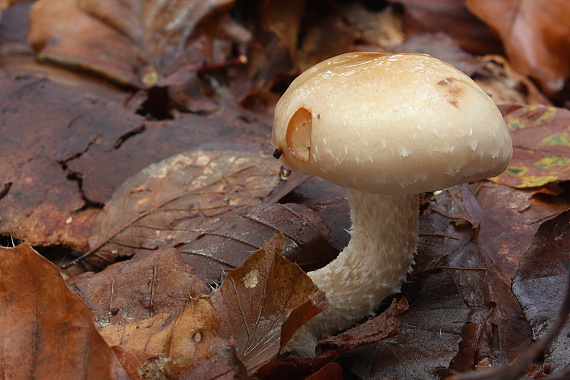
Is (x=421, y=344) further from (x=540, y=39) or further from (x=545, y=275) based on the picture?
(x=540, y=39)

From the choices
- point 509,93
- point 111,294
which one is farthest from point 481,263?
point 509,93

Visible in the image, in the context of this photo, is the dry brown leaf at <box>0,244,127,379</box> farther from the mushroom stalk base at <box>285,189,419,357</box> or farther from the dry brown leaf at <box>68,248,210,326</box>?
the mushroom stalk base at <box>285,189,419,357</box>

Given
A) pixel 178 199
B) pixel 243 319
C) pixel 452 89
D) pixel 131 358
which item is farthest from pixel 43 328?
pixel 452 89

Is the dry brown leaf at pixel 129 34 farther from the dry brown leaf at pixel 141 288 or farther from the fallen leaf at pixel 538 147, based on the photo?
the fallen leaf at pixel 538 147

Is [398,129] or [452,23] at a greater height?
[398,129]

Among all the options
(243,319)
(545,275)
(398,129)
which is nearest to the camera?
(398,129)

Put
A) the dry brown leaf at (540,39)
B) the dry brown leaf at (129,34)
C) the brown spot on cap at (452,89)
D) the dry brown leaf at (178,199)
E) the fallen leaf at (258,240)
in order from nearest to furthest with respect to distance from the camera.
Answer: the brown spot on cap at (452,89), the fallen leaf at (258,240), the dry brown leaf at (178,199), the dry brown leaf at (129,34), the dry brown leaf at (540,39)

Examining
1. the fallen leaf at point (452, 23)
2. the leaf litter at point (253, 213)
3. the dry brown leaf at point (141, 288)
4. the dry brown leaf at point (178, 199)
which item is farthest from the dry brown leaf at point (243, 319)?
the fallen leaf at point (452, 23)
